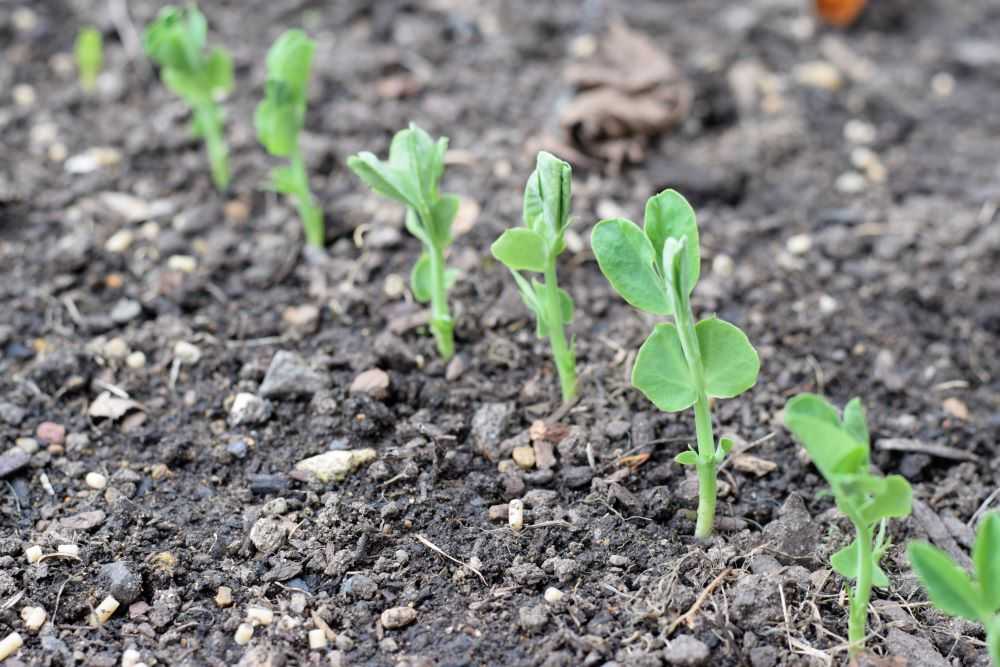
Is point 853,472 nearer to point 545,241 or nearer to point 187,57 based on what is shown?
point 545,241

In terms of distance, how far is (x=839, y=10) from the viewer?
3141mm

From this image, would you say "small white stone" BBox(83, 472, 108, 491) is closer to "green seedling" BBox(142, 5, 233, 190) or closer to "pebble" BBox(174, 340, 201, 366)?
"pebble" BBox(174, 340, 201, 366)

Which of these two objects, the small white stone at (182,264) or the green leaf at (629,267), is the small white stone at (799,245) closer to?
the green leaf at (629,267)

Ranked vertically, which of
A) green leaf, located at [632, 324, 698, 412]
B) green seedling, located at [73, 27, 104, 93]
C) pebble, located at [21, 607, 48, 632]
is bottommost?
pebble, located at [21, 607, 48, 632]

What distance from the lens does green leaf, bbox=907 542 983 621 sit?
131cm

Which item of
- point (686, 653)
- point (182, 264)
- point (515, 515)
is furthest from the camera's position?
point (182, 264)

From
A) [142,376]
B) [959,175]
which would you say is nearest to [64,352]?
[142,376]

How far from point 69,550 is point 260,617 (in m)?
0.32

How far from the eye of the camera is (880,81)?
2.96 meters

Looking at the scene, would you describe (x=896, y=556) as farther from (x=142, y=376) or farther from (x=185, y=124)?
(x=185, y=124)

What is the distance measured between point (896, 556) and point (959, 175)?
1298mm

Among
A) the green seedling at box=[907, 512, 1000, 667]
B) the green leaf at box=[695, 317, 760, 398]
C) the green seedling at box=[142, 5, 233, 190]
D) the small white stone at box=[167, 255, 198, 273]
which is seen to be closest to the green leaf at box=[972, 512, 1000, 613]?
the green seedling at box=[907, 512, 1000, 667]

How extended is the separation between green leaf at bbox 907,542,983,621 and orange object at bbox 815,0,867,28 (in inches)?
86.1

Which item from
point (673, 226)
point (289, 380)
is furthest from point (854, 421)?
point (289, 380)
